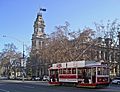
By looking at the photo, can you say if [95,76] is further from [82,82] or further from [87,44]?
[87,44]

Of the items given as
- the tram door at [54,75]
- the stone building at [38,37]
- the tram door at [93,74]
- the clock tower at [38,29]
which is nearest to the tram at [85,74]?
the tram door at [93,74]

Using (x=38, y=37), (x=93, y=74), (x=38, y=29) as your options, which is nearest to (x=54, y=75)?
(x=93, y=74)

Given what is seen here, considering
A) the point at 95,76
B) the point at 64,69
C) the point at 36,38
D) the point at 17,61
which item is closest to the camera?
the point at 95,76

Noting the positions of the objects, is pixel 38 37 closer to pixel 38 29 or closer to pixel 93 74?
pixel 38 29

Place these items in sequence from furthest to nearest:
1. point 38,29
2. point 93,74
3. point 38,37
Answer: point 38,29
point 38,37
point 93,74

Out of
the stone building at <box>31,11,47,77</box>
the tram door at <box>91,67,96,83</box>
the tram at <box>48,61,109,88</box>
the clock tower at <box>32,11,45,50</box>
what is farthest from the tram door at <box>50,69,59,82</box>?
the clock tower at <box>32,11,45,50</box>

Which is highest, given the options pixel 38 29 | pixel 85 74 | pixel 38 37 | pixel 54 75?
pixel 38 29

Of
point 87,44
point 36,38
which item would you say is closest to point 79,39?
point 87,44

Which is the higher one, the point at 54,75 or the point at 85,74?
the point at 85,74

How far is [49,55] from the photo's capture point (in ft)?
272

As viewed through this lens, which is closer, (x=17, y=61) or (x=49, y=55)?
(x=49, y=55)

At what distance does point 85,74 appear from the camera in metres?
38.7

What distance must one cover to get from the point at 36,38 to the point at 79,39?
70.3m

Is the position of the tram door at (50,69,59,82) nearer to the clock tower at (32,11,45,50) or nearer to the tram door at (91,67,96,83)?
the tram door at (91,67,96,83)
